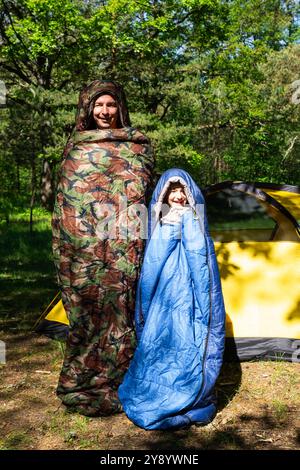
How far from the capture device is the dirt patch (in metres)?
2.95

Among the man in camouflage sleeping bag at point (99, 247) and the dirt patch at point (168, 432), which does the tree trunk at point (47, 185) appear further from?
the man in camouflage sleeping bag at point (99, 247)

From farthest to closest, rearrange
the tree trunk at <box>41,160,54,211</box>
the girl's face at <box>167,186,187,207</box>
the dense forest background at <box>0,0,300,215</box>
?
the tree trunk at <box>41,160,54,211</box>, the dense forest background at <box>0,0,300,215</box>, the girl's face at <box>167,186,187,207</box>

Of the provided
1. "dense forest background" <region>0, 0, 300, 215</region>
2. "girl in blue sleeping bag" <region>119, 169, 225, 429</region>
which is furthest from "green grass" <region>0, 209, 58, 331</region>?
"girl in blue sleeping bag" <region>119, 169, 225, 429</region>

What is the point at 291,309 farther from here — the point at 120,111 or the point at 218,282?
the point at 120,111

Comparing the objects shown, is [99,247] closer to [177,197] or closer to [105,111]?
[177,197]

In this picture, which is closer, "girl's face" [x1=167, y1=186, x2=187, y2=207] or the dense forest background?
"girl's face" [x1=167, y1=186, x2=187, y2=207]

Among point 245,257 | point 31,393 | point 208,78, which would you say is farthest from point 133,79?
point 31,393

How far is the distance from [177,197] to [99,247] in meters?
0.65

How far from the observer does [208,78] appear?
55.1ft

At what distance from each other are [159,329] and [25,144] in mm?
14814

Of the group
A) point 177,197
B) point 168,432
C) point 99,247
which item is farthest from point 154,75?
point 168,432

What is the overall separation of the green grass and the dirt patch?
1.60 m

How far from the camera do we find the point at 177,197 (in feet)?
10.8

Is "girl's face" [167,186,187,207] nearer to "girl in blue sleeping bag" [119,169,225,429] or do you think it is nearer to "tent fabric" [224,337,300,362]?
"girl in blue sleeping bag" [119,169,225,429]
